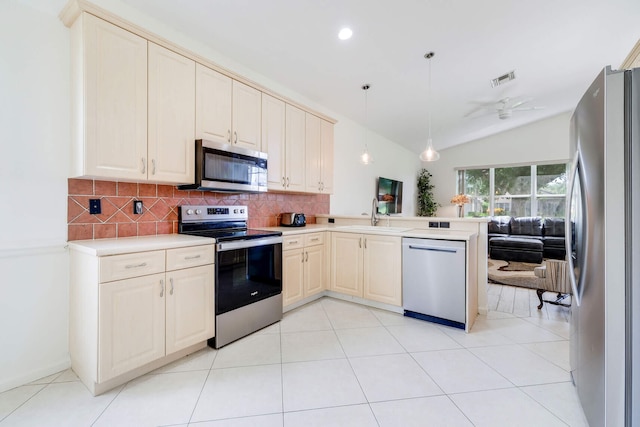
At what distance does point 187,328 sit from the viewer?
2064 mm

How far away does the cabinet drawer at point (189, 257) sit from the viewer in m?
1.97

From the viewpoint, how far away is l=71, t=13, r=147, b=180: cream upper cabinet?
181 centimetres

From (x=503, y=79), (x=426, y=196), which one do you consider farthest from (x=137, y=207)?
(x=426, y=196)

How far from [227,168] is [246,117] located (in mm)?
629

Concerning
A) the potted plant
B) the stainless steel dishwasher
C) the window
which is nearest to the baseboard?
the stainless steel dishwasher

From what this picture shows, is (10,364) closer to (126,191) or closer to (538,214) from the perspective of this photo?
(126,191)

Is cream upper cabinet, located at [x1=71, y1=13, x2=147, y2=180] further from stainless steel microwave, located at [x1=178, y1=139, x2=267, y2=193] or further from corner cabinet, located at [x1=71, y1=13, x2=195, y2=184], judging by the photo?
stainless steel microwave, located at [x1=178, y1=139, x2=267, y2=193]

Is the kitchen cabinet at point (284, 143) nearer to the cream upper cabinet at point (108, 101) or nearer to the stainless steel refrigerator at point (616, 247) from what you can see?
the cream upper cabinet at point (108, 101)

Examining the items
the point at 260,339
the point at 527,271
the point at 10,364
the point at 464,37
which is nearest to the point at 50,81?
the point at 10,364

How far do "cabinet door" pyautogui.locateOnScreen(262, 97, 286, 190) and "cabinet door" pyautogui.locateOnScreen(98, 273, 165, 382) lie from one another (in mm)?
1607

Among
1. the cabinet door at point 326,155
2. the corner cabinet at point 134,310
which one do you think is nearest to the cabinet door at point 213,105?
the corner cabinet at point 134,310

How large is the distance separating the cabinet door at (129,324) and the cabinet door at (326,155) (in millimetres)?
2474

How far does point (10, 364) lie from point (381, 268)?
2.97 metres

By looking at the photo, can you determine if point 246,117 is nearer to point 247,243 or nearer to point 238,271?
point 247,243
